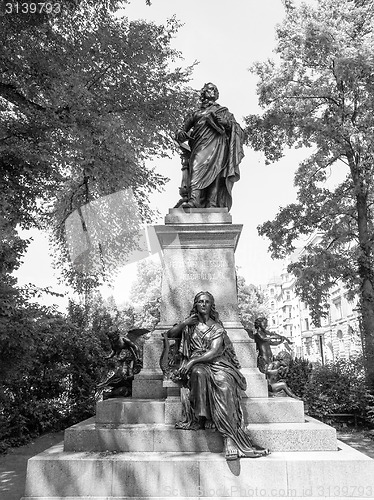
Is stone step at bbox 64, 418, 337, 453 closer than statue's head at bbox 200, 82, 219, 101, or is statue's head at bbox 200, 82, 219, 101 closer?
stone step at bbox 64, 418, 337, 453

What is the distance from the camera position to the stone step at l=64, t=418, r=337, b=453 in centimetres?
516

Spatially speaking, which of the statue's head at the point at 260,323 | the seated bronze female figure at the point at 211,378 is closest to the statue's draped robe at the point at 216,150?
the statue's head at the point at 260,323

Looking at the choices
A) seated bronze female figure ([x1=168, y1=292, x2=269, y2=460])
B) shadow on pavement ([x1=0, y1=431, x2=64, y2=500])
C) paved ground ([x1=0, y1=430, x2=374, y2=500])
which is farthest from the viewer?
paved ground ([x1=0, y1=430, x2=374, y2=500])

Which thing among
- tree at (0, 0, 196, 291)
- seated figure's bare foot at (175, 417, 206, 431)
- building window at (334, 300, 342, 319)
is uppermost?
tree at (0, 0, 196, 291)

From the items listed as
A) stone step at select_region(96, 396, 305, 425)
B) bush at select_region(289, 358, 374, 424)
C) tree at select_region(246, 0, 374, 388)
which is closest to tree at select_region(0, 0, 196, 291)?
tree at select_region(246, 0, 374, 388)

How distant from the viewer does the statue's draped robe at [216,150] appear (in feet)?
24.5

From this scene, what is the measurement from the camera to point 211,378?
520 cm

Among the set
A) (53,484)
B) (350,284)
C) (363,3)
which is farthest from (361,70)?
(53,484)

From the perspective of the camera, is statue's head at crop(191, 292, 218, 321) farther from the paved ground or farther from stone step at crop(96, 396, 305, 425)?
the paved ground

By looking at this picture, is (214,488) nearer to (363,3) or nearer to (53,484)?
(53,484)

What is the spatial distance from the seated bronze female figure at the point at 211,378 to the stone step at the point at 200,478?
0.21m

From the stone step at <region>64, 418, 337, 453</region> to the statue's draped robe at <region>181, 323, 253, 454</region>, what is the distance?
24 cm

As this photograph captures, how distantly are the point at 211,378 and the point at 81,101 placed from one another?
10.2m

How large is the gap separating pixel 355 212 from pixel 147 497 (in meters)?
16.3
